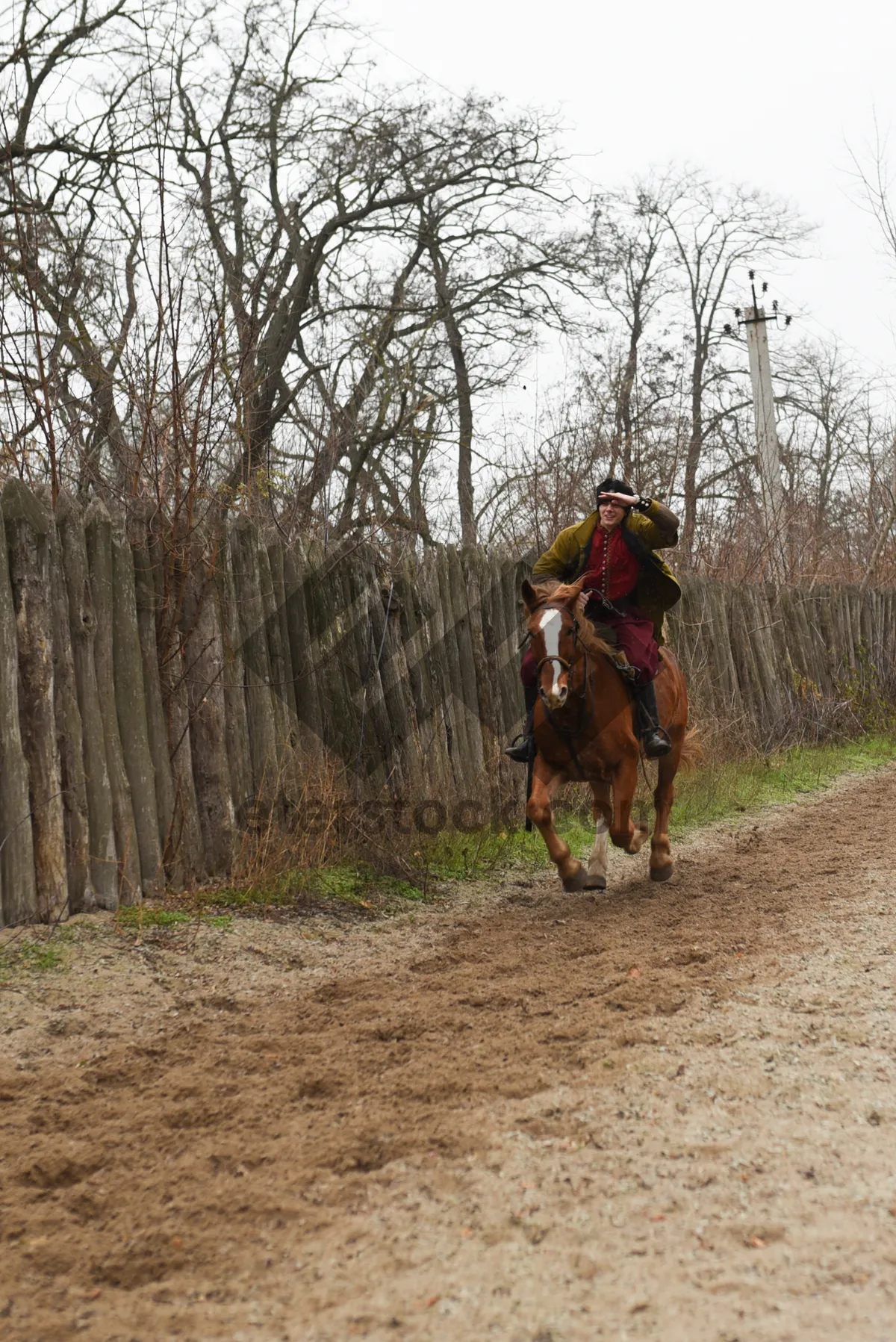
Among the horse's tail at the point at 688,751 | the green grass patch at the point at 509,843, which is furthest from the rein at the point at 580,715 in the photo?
→ the horse's tail at the point at 688,751

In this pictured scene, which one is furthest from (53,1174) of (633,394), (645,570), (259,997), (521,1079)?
(633,394)

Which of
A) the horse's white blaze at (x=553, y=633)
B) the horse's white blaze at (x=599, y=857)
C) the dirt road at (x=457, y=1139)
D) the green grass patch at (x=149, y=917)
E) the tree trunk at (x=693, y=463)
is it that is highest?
the tree trunk at (x=693, y=463)

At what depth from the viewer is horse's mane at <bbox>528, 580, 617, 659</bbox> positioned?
6.79 metres

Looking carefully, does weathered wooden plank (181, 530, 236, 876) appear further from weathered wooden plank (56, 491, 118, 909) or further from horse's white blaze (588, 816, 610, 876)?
horse's white blaze (588, 816, 610, 876)

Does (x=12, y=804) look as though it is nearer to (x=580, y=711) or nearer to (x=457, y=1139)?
(x=457, y=1139)

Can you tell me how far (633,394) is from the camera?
21.8 m

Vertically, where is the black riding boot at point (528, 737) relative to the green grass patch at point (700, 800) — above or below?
above

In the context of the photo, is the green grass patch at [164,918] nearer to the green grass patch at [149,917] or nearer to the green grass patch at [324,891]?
the green grass patch at [149,917]

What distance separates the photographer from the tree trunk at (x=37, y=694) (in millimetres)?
5348

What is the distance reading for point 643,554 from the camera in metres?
7.32

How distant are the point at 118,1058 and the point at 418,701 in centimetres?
442

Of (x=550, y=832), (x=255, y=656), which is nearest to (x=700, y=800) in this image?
(x=550, y=832)

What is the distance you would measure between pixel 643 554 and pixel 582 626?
799 millimetres

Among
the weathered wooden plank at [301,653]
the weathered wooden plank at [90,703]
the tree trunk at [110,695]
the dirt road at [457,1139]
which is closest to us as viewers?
the dirt road at [457,1139]
